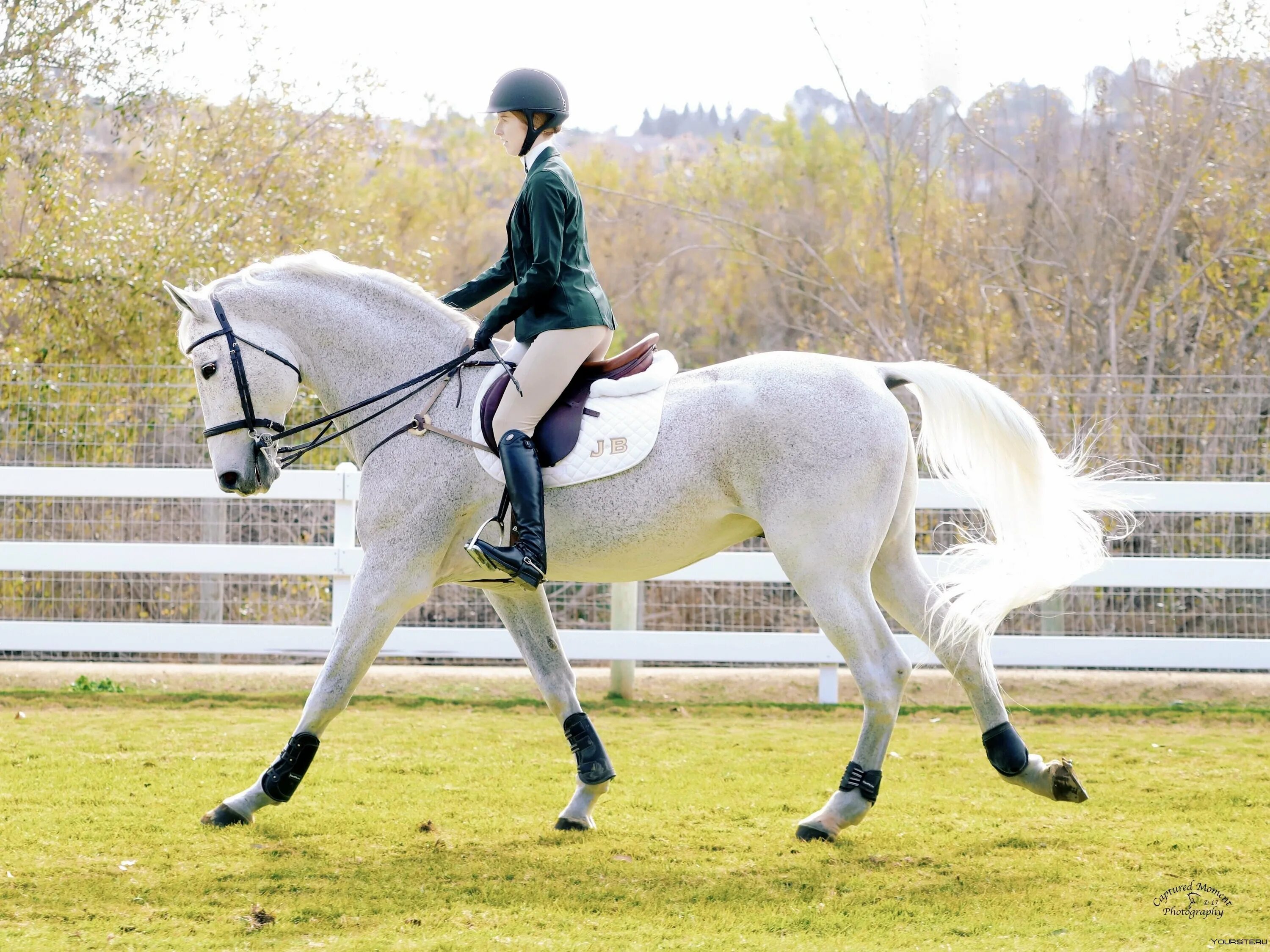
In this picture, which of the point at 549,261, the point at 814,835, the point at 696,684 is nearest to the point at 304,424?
the point at 549,261

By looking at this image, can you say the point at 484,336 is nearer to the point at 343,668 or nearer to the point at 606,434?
the point at 606,434

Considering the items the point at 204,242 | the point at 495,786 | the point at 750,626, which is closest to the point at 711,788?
the point at 495,786

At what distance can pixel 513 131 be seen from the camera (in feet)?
14.8

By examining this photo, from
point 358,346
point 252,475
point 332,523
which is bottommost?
point 332,523

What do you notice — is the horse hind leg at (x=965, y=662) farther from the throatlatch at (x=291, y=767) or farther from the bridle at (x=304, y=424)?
A: the throatlatch at (x=291, y=767)

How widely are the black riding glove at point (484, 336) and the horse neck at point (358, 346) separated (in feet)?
0.60

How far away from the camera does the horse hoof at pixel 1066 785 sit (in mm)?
4484

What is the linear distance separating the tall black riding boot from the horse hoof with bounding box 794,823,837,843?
1347mm

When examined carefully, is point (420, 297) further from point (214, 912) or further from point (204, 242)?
point (204, 242)

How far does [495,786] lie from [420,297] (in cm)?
215

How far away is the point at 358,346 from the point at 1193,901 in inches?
133

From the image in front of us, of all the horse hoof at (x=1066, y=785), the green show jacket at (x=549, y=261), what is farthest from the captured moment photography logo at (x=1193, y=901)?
the green show jacket at (x=549, y=261)

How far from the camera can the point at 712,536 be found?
4.66 metres

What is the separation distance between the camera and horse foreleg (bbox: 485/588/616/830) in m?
4.72
